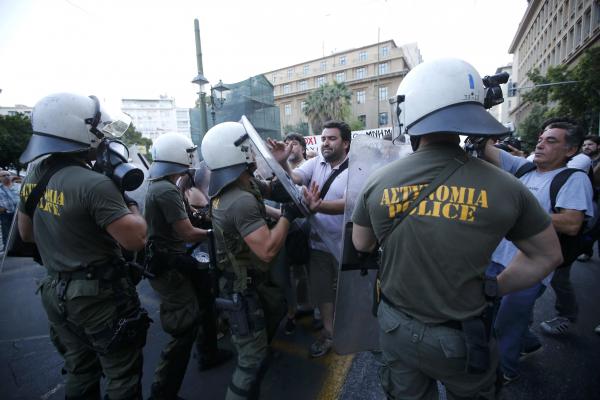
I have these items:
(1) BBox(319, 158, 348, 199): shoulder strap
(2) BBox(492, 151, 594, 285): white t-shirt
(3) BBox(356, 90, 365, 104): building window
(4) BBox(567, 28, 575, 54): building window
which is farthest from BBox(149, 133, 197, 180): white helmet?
(3) BBox(356, 90, 365, 104): building window

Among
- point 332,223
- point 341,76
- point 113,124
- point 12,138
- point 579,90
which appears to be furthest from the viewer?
point 341,76

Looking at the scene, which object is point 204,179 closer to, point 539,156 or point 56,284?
point 56,284

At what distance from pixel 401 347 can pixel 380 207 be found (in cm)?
62

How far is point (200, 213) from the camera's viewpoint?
3.06 m

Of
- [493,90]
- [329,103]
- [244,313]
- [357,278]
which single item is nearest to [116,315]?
[244,313]

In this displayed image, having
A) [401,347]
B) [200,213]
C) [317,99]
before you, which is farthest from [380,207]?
[317,99]

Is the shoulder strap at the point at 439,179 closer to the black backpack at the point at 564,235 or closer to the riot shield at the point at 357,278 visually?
the riot shield at the point at 357,278

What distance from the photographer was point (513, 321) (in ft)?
7.36

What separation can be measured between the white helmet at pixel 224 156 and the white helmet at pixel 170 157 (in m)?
0.73

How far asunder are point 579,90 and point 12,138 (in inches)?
1142

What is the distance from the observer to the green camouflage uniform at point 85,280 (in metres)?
1.59

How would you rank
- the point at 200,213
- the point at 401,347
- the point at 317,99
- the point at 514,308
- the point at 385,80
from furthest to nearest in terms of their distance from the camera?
1. the point at 385,80
2. the point at 317,99
3. the point at 200,213
4. the point at 514,308
5. the point at 401,347

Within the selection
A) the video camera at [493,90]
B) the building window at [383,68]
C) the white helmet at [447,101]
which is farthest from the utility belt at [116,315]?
the building window at [383,68]

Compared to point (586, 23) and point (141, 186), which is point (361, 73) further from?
point (141, 186)
